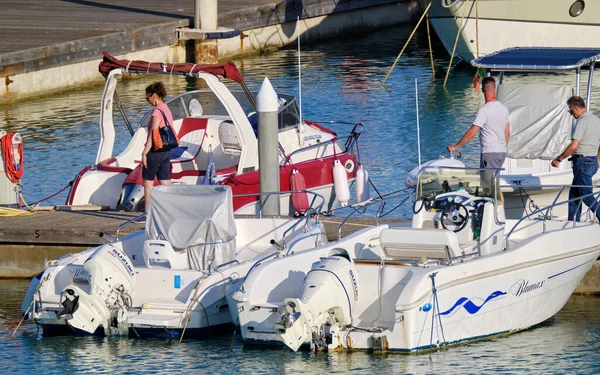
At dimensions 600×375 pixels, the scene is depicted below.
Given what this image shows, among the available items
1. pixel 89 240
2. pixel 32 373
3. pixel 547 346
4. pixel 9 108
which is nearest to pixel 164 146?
pixel 89 240

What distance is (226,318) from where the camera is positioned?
11.0 metres

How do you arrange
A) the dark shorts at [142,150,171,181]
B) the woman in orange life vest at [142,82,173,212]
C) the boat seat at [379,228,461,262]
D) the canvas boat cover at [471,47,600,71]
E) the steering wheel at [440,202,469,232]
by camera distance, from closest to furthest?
the boat seat at [379,228,461,262], the steering wheel at [440,202,469,232], the woman in orange life vest at [142,82,173,212], the dark shorts at [142,150,171,181], the canvas boat cover at [471,47,600,71]

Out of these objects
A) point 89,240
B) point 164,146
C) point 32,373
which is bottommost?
point 32,373

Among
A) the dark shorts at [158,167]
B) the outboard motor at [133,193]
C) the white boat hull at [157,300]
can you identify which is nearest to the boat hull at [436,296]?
the white boat hull at [157,300]

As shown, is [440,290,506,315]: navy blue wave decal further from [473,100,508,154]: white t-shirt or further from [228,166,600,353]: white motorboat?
[473,100,508,154]: white t-shirt

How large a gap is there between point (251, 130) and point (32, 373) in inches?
196

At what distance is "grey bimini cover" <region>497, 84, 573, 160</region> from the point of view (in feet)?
47.7

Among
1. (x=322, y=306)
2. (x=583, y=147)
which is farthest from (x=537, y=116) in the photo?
(x=322, y=306)

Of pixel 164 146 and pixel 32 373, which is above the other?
pixel 164 146

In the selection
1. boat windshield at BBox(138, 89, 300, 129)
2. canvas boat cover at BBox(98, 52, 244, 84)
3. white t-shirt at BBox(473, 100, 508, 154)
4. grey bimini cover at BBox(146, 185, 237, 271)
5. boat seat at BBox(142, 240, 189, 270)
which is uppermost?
canvas boat cover at BBox(98, 52, 244, 84)

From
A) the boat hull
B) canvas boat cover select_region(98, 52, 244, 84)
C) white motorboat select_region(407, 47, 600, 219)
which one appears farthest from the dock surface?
the boat hull

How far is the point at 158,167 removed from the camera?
13367mm

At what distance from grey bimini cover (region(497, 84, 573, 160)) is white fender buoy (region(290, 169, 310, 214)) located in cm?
236

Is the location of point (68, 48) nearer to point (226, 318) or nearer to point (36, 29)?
point (36, 29)
